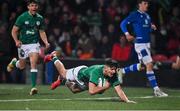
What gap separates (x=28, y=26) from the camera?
49.8ft

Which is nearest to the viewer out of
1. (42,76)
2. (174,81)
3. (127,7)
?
(174,81)

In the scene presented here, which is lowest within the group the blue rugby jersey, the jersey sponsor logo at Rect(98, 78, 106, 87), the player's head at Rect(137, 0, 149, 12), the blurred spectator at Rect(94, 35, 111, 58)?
the blurred spectator at Rect(94, 35, 111, 58)

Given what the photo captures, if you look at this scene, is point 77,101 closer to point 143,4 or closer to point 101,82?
point 101,82

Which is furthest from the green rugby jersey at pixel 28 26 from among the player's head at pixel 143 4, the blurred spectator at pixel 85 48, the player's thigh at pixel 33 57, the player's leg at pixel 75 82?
the blurred spectator at pixel 85 48

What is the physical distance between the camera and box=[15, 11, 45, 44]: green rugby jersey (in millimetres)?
15102

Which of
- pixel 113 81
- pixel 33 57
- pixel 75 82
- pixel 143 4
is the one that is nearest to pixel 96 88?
pixel 113 81

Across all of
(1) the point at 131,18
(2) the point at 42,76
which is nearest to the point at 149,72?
(1) the point at 131,18

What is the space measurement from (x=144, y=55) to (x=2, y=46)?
717 cm

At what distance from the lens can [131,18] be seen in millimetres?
15484

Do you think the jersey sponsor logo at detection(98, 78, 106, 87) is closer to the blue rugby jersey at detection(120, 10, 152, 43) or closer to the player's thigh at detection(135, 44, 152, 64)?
the player's thigh at detection(135, 44, 152, 64)

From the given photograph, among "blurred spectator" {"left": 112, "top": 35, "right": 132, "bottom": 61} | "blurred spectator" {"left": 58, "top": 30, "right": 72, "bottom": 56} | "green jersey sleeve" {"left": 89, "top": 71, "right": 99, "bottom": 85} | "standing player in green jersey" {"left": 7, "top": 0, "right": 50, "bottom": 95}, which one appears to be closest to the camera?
"green jersey sleeve" {"left": 89, "top": 71, "right": 99, "bottom": 85}

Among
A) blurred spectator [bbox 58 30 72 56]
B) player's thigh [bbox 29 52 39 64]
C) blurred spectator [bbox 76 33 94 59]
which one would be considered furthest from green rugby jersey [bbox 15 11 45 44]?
blurred spectator [bbox 58 30 72 56]

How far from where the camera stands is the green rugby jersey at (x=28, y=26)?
15.1 meters

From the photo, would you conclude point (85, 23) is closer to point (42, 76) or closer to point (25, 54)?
point (42, 76)
